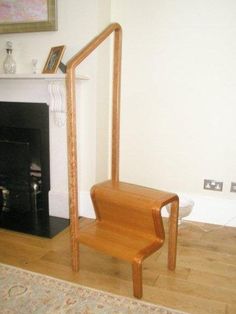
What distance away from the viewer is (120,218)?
1.83 meters

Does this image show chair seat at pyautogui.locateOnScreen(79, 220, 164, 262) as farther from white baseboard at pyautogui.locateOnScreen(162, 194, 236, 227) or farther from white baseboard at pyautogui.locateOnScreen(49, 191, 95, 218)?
white baseboard at pyautogui.locateOnScreen(162, 194, 236, 227)

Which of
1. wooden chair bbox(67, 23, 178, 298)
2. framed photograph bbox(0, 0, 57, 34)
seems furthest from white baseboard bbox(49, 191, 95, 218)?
framed photograph bbox(0, 0, 57, 34)

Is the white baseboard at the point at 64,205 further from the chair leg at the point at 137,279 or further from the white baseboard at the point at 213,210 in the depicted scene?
the chair leg at the point at 137,279

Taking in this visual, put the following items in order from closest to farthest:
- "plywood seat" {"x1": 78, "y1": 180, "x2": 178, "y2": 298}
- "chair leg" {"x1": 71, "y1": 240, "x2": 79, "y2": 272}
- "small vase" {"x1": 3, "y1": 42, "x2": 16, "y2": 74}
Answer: "plywood seat" {"x1": 78, "y1": 180, "x2": 178, "y2": 298} → "chair leg" {"x1": 71, "y1": 240, "x2": 79, "y2": 272} → "small vase" {"x1": 3, "y1": 42, "x2": 16, "y2": 74}

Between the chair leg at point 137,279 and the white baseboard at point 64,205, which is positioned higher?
the chair leg at point 137,279

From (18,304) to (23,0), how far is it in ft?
7.13

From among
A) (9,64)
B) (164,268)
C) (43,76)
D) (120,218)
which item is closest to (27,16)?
(9,64)

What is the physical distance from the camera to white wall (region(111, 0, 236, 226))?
2307mm

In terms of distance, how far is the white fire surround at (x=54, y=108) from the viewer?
2.38m

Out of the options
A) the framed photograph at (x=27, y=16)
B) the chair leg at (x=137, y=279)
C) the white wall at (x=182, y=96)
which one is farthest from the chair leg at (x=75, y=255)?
the framed photograph at (x=27, y=16)

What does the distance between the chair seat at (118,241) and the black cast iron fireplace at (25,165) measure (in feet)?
2.29

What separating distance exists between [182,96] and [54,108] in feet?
3.43

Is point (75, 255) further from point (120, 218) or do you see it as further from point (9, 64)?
point (9, 64)

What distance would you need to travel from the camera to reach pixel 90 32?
2.31 meters
